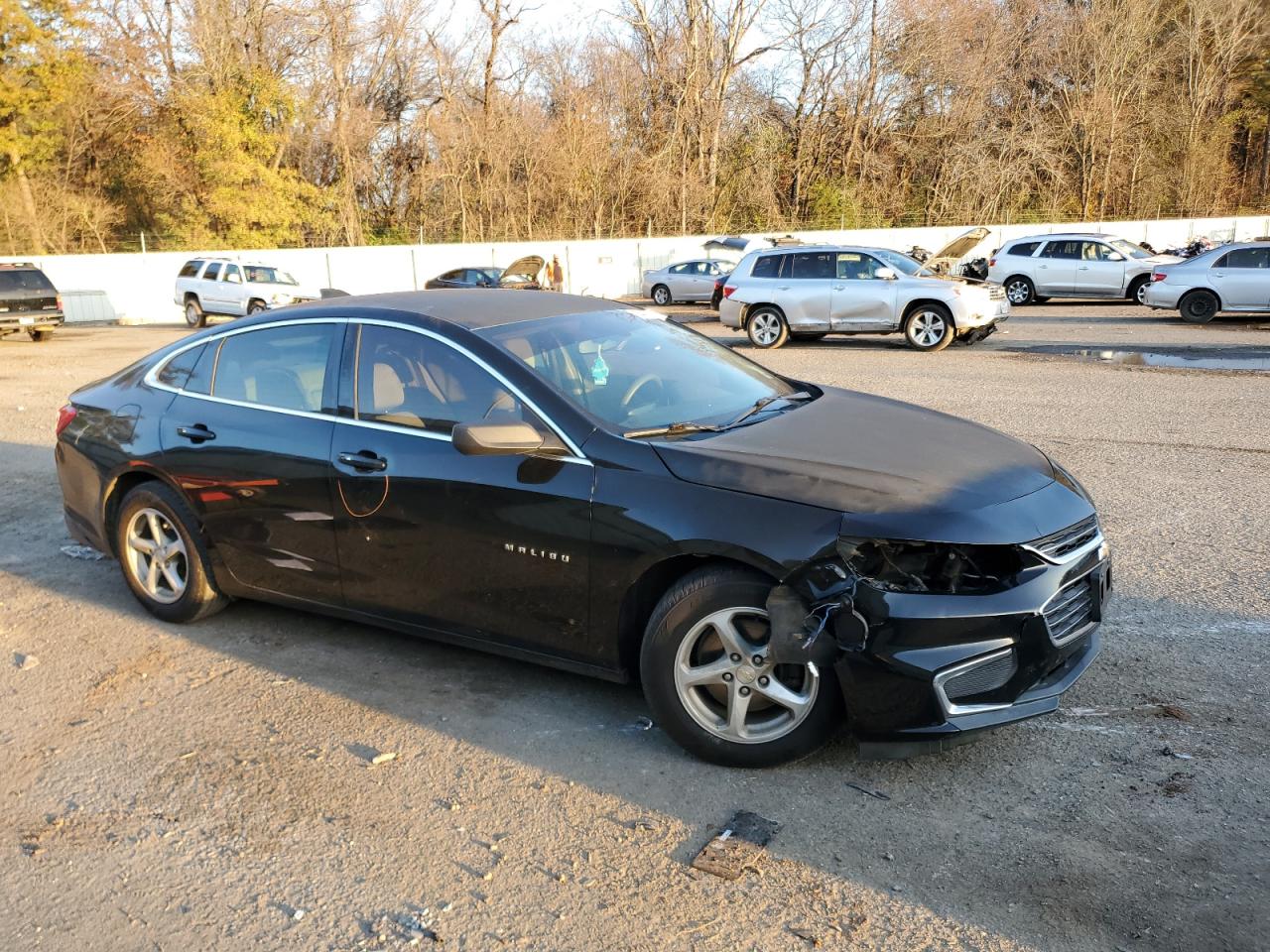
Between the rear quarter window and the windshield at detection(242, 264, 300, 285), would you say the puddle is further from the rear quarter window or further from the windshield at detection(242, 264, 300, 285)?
the windshield at detection(242, 264, 300, 285)

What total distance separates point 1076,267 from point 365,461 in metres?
23.6

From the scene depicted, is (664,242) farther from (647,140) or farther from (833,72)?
(833,72)

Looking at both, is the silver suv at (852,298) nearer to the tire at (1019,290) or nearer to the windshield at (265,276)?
the tire at (1019,290)

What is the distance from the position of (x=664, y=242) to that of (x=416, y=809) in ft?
121

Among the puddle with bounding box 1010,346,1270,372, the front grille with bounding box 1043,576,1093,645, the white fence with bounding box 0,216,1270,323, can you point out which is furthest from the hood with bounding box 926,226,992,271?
the front grille with bounding box 1043,576,1093,645

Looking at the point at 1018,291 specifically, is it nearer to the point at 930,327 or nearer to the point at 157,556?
the point at 930,327

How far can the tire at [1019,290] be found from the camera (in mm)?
25266

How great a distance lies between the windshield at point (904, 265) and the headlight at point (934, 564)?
48.6 ft

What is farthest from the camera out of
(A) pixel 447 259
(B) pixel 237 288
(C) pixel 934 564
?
(A) pixel 447 259

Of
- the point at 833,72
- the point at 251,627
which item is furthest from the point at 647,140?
the point at 251,627

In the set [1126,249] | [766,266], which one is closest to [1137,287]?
[1126,249]

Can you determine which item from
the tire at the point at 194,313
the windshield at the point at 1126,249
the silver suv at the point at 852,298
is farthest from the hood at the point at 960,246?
the tire at the point at 194,313

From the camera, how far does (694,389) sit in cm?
466

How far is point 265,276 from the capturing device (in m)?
26.7
